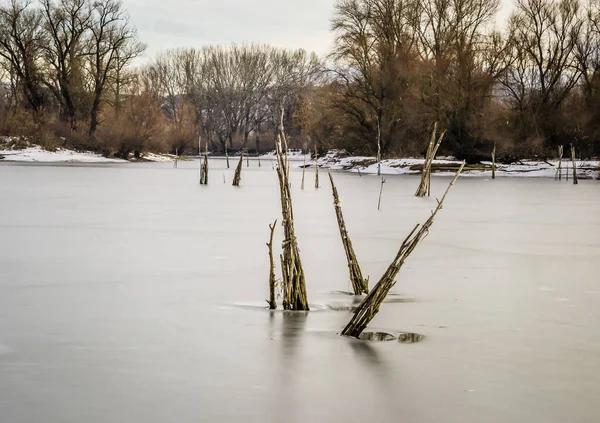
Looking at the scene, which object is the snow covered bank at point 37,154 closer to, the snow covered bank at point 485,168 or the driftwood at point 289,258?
the snow covered bank at point 485,168

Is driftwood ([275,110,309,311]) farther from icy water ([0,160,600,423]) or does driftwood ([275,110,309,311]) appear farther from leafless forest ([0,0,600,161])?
leafless forest ([0,0,600,161])

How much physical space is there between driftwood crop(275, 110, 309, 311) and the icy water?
0.17 meters

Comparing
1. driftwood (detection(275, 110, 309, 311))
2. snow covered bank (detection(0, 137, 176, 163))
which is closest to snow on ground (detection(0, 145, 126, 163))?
snow covered bank (detection(0, 137, 176, 163))

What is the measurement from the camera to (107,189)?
21828 mm

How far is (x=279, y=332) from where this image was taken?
508 centimetres

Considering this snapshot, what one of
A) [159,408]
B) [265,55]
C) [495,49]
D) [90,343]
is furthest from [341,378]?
[265,55]

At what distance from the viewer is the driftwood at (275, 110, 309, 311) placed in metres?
5.49

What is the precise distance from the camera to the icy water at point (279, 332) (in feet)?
12.0

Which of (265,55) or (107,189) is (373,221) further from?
(265,55)

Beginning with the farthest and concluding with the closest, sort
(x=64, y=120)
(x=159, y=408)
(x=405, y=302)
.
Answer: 1. (x=64, y=120)
2. (x=405, y=302)
3. (x=159, y=408)

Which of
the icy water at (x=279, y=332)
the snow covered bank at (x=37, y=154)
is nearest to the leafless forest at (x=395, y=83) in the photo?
the snow covered bank at (x=37, y=154)

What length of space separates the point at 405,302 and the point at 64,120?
166 feet

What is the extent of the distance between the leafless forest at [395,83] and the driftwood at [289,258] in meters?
27.3

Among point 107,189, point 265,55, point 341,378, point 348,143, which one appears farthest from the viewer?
point 265,55
